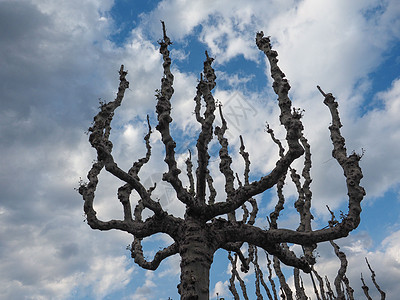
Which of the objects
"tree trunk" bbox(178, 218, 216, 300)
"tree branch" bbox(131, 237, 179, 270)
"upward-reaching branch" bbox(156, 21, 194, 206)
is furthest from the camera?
"tree branch" bbox(131, 237, 179, 270)

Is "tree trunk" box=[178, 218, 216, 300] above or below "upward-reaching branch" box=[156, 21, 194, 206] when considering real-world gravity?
below

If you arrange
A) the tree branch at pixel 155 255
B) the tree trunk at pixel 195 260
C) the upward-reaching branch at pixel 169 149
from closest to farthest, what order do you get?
the tree trunk at pixel 195 260 < the upward-reaching branch at pixel 169 149 < the tree branch at pixel 155 255

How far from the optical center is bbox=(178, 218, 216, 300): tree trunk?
19.8ft

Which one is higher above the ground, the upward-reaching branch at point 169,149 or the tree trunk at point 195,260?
the upward-reaching branch at point 169,149

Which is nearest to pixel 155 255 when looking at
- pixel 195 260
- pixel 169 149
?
pixel 195 260

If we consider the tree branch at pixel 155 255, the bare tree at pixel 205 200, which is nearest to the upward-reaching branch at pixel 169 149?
the bare tree at pixel 205 200

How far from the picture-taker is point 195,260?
21.0ft

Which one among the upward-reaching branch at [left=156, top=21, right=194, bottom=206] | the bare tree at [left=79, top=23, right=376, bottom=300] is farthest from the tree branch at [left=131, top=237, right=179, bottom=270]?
the upward-reaching branch at [left=156, top=21, right=194, bottom=206]

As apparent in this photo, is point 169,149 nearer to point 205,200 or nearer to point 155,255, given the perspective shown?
point 205,200

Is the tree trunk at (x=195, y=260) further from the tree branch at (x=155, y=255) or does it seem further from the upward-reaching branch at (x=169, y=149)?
the tree branch at (x=155, y=255)

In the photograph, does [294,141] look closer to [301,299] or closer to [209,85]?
[209,85]

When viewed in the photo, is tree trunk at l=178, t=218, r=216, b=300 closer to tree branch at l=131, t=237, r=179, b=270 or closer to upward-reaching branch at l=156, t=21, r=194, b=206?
upward-reaching branch at l=156, t=21, r=194, b=206

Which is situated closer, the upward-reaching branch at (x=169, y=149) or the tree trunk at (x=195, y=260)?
the tree trunk at (x=195, y=260)

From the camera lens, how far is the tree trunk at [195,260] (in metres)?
6.04
